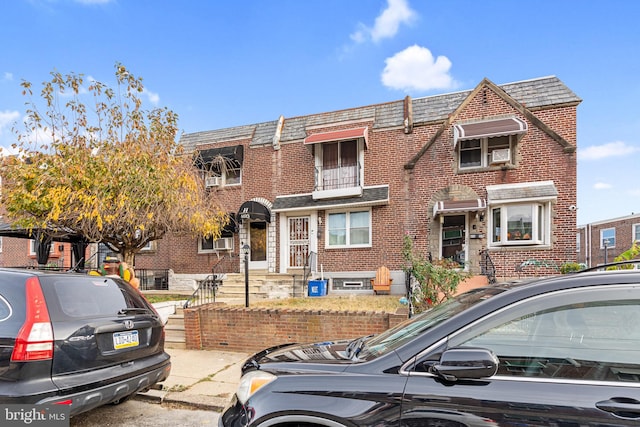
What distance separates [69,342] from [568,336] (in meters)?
3.70

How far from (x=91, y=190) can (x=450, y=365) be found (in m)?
8.05

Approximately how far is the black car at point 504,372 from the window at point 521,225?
9.70 meters

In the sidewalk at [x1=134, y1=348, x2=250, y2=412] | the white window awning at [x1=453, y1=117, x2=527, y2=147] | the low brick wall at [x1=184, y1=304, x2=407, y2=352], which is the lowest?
the sidewalk at [x1=134, y1=348, x2=250, y2=412]

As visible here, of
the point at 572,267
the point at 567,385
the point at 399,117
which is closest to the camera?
the point at 567,385

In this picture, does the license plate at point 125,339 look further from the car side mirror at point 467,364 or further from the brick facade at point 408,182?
the brick facade at point 408,182

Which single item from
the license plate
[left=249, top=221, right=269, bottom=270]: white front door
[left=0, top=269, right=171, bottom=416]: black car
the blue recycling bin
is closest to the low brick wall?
[left=0, top=269, right=171, bottom=416]: black car

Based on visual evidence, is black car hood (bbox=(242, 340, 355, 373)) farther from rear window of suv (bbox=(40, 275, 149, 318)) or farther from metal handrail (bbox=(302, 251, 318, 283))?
metal handrail (bbox=(302, 251, 318, 283))

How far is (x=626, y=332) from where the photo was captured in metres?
1.82

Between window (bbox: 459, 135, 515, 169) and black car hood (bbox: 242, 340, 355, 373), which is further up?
window (bbox: 459, 135, 515, 169)

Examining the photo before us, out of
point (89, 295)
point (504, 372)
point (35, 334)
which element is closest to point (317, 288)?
point (89, 295)

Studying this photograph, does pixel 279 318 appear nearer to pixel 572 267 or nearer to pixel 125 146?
pixel 125 146

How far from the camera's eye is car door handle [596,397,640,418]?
62.2 inches

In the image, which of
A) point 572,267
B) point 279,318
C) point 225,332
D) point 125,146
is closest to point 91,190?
point 125,146

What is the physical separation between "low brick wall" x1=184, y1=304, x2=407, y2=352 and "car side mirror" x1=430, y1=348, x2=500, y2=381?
3569 millimetres
